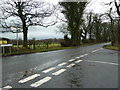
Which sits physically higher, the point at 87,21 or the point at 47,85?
the point at 87,21

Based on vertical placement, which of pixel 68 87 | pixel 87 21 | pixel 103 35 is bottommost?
pixel 68 87

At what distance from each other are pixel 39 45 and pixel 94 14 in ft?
93.3

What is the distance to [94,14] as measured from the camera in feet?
135

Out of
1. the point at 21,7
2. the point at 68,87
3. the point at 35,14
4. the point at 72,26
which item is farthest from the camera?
the point at 72,26

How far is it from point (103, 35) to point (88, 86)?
6052 centimetres

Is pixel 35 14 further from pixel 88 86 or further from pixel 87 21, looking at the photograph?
pixel 87 21

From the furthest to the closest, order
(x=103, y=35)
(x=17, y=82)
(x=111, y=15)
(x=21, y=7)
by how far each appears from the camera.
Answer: (x=103, y=35), (x=111, y=15), (x=21, y=7), (x=17, y=82)

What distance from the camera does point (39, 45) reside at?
20047mm

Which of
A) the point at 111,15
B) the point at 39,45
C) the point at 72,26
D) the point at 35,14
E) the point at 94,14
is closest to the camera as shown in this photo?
the point at 35,14

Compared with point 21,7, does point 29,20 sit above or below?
below

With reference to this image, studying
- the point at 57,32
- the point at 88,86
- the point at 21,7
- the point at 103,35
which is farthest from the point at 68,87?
the point at 103,35

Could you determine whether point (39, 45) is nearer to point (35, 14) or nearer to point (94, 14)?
point (35, 14)

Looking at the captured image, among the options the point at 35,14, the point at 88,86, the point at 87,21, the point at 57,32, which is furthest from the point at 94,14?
the point at 88,86

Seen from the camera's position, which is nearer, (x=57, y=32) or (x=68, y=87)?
(x=68, y=87)
